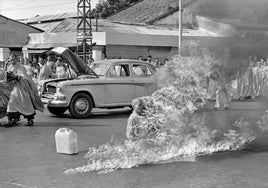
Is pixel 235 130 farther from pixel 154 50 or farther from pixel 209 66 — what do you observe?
pixel 154 50

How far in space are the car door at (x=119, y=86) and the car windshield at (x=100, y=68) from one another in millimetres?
214

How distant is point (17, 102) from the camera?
11102 millimetres

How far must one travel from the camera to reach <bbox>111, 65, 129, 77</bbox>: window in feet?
44.9

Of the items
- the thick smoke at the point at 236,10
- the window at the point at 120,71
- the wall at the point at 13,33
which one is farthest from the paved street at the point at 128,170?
the wall at the point at 13,33

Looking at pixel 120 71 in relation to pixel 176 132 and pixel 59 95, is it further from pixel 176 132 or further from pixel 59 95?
pixel 176 132

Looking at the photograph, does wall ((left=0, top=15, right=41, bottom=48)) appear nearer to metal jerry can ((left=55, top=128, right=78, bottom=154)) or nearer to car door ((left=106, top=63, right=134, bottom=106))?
car door ((left=106, top=63, right=134, bottom=106))

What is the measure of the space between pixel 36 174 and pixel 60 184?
71 centimetres

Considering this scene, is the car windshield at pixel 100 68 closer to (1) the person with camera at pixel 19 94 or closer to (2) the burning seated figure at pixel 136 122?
(1) the person with camera at pixel 19 94

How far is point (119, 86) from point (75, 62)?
1707 mm

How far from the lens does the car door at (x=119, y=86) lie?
1348 cm

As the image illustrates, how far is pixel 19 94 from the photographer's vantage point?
1112cm

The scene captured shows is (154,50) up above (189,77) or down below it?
above

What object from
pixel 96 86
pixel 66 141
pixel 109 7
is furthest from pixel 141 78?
pixel 109 7

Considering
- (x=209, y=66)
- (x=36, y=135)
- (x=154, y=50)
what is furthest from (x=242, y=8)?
(x=154, y=50)
